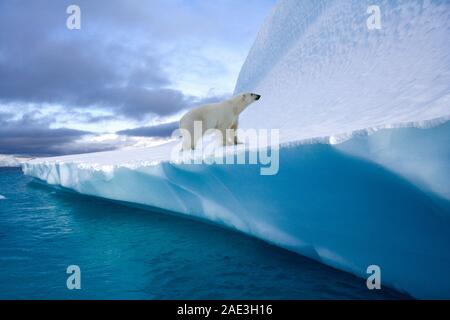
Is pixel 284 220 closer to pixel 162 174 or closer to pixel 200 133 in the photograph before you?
pixel 162 174

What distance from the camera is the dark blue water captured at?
6.97 ft

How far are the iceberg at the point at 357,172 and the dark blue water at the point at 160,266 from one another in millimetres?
191

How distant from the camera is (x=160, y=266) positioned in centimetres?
262

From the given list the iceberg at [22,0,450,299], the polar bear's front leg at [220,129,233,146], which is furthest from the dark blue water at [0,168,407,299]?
the polar bear's front leg at [220,129,233,146]

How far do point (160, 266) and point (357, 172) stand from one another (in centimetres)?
186

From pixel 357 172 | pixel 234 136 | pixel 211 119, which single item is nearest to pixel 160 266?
pixel 357 172

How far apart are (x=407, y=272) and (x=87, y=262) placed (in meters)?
2.68

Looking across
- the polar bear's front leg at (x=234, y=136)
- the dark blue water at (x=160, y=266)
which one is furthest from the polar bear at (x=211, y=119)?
the dark blue water at (x=160, y=266)

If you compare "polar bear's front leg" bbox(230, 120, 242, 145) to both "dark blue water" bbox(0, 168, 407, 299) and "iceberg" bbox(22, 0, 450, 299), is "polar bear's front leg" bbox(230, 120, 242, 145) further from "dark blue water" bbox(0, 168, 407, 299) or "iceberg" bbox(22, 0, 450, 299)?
"dark blue water" bbox(0, 168, 407, 299)

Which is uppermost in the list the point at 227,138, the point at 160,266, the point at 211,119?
the point at 211,119

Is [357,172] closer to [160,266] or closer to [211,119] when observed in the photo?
[160,266]

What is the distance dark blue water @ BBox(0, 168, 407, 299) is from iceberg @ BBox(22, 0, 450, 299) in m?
0.19

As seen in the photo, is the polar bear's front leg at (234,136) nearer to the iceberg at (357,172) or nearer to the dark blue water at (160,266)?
the iceberg at (357,172)

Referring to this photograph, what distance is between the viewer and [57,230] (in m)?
4.15
